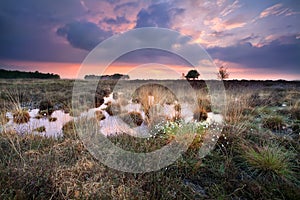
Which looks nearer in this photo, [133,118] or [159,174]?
[159,174]

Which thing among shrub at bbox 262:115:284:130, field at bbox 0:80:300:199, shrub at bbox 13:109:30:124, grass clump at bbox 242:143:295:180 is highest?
shrub at bbox 262:115:284:130

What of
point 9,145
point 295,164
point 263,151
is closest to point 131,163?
point 263,151

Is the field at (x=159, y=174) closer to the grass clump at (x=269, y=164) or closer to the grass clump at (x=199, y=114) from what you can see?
the grass clump at (x=269, y=164)

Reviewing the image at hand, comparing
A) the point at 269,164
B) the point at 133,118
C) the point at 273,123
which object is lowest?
the point at 133,118

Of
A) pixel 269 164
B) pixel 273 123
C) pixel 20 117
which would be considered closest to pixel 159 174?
pixel 269 164

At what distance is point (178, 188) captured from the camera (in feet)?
9.80

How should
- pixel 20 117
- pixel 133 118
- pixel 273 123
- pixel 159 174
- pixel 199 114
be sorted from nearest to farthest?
pixel 159 174 → pixel 273 123 → pixel 20 117 → pixel 133 118 → pixel 199 114

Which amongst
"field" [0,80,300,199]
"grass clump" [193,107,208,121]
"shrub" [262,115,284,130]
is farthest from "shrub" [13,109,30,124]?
"shrub" [262,115,284,130]

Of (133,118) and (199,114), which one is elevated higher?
(199,114)

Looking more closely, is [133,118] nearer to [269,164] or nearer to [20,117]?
[20,117]

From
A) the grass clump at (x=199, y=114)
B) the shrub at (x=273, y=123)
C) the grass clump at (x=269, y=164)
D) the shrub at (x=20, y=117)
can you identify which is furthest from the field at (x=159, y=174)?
the grass clump at (x=199, y=114)

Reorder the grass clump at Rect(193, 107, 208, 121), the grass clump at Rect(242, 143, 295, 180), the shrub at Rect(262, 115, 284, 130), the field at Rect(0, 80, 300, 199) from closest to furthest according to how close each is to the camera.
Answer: the field at Rect(0, 80, 300, 199) < the grass clump at Rect(242, 143, 295, 180) < the shrub at Rect(262, 115, 284, 130) < the grass clump at Rect(193, 107, 208, 121)

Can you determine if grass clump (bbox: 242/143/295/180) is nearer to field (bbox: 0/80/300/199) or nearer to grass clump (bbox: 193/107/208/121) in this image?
field (bbox: 0/80/300/199)

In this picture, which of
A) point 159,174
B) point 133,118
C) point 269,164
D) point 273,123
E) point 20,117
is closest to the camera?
point 159,174
